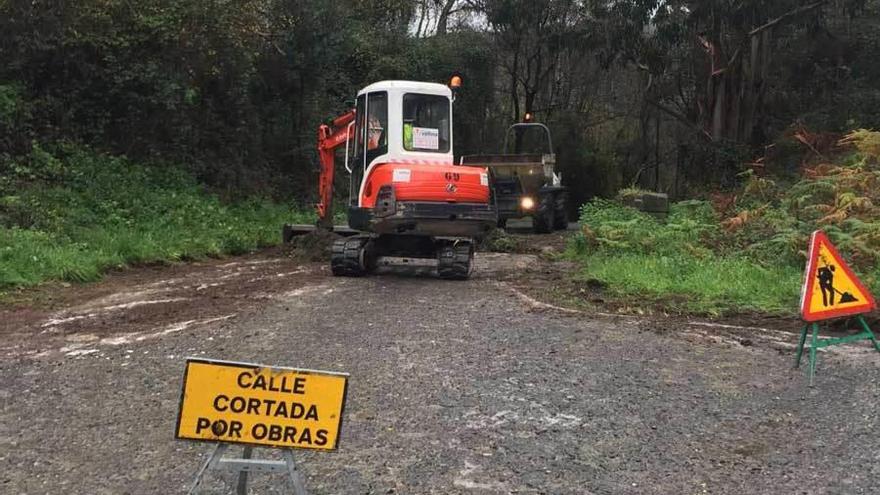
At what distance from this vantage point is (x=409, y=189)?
10.3m

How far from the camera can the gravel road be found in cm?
404

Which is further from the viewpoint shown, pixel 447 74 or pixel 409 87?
pixel 447 74

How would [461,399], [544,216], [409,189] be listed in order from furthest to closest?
[544,216] < [409,189] < [461,399]

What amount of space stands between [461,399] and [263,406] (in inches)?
86.8

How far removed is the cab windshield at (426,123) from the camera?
36.5ft

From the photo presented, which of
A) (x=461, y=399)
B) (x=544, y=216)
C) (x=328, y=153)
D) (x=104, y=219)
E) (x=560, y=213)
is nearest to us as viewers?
(x=461, y=399)

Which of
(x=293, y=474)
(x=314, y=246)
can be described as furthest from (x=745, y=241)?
(x=293, y=474)

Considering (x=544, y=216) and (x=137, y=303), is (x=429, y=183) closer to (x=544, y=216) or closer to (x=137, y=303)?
(x=137, y=303)

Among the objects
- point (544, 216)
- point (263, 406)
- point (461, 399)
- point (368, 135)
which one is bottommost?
point (461, 399)

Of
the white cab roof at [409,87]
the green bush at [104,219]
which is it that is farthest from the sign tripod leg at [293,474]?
the white cab roof at [409,87]

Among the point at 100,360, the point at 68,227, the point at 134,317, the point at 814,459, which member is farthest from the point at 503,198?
the point at 814,459

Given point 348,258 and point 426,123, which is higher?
point 426,123

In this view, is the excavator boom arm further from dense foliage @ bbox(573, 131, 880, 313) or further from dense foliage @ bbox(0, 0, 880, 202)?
dense foliage @ bbox(573, 131, 880, 313)

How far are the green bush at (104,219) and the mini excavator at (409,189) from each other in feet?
12.5
